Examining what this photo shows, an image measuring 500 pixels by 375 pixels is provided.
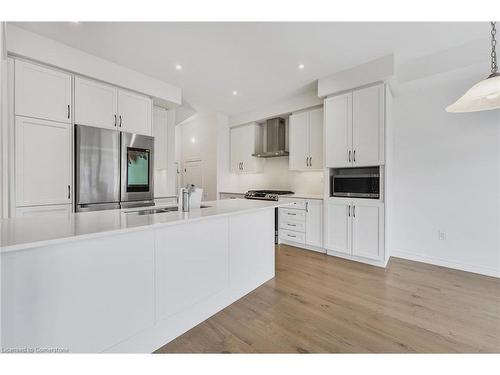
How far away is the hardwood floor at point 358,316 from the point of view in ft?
5.02

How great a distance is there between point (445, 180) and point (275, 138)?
275cm

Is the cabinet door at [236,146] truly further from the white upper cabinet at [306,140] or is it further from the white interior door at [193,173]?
the white upper cabinet at [306,140]

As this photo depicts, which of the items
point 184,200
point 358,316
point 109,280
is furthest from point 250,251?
point 109,280

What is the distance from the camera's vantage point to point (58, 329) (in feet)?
3.57

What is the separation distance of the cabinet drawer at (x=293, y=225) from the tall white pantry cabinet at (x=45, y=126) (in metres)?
3.11

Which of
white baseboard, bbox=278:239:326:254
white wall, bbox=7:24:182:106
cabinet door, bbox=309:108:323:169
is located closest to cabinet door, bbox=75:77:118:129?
white wall, bbox=7:24:182:106

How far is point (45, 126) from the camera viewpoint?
97.9 inches

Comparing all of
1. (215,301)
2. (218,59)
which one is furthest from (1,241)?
(218,59)

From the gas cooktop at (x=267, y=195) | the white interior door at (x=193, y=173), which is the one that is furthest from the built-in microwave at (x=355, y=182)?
the white interior door at (x=193, y=173)

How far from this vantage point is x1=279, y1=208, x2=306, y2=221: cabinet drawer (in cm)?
375

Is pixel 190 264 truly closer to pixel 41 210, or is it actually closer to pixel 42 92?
pixel 41 210

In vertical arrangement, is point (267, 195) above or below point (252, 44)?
below

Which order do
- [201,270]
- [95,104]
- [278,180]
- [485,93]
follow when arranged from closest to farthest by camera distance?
[485,93] → [201,270] → [95,104] → [278,180]
